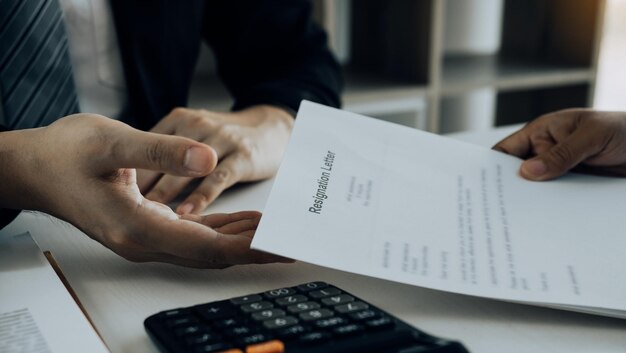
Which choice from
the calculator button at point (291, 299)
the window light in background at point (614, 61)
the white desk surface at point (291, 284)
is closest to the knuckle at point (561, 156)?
the white desk surface at point (291, 284)

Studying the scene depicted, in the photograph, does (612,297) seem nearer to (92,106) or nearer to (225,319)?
(225,319)

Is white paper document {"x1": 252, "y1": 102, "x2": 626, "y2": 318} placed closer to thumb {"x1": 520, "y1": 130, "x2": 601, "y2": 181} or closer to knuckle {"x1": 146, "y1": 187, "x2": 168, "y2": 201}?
thumb {"x1": 520, "y1": 130, "x2": 601, "y2": 181}

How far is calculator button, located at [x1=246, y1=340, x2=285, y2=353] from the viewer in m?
0.38

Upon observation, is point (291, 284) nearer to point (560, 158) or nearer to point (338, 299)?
point (338, 299)

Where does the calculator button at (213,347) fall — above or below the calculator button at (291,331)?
above

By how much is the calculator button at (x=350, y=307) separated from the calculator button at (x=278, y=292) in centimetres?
4

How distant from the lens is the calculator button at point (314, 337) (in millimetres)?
394

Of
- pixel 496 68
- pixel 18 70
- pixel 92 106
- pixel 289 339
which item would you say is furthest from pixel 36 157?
pixel 496 68

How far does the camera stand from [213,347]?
384 mm

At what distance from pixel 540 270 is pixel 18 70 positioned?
0.66 metres

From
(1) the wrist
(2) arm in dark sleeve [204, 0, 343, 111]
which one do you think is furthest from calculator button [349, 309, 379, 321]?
(2) arm in dark sleeve [204, 0, 343, 111]

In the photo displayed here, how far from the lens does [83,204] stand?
1.74 ft

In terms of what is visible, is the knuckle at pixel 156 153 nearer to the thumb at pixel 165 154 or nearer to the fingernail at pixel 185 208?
the thumb at pixel 165 154

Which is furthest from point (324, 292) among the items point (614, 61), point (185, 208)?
point (614, 61)
